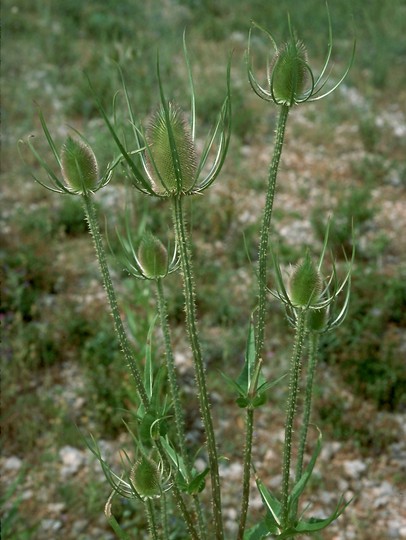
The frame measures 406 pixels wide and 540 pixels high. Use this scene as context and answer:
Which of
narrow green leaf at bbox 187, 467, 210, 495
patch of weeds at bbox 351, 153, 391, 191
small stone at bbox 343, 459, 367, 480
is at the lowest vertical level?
narrow green leaf at bbox 187, 467, 210, 495

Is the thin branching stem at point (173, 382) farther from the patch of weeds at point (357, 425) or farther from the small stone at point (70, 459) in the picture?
the patch of weeds at point (357, 425)

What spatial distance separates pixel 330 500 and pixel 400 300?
1.26m

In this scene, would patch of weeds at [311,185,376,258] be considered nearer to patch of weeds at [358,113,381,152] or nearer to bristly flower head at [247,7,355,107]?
patch of weeds at [358,113,381,152]

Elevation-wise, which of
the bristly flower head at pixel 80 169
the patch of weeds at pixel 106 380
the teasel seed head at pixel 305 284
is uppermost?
the patch of weeds at pixel 106 380

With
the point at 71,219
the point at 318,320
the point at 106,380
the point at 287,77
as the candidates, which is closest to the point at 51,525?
the point at 106,380

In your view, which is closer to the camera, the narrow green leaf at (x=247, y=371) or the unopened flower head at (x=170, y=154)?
the unopened flower head at (x=170, y=154)

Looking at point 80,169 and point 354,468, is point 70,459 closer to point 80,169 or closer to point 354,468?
point 354,468

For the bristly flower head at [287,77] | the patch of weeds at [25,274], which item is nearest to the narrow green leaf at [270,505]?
the bristly flower head at [287,77]

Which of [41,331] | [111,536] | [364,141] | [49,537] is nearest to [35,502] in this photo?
[49,537]

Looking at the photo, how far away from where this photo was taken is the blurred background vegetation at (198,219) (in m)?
2.93

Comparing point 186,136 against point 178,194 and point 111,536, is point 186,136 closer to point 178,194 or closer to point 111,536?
point 178,194

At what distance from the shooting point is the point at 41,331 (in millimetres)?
3338

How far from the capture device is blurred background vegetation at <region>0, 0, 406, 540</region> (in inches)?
115

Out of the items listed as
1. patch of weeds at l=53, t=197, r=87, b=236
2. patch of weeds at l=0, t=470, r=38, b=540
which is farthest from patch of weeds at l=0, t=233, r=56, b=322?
patch of weeds at l=0, t=470, r=38, b=540
